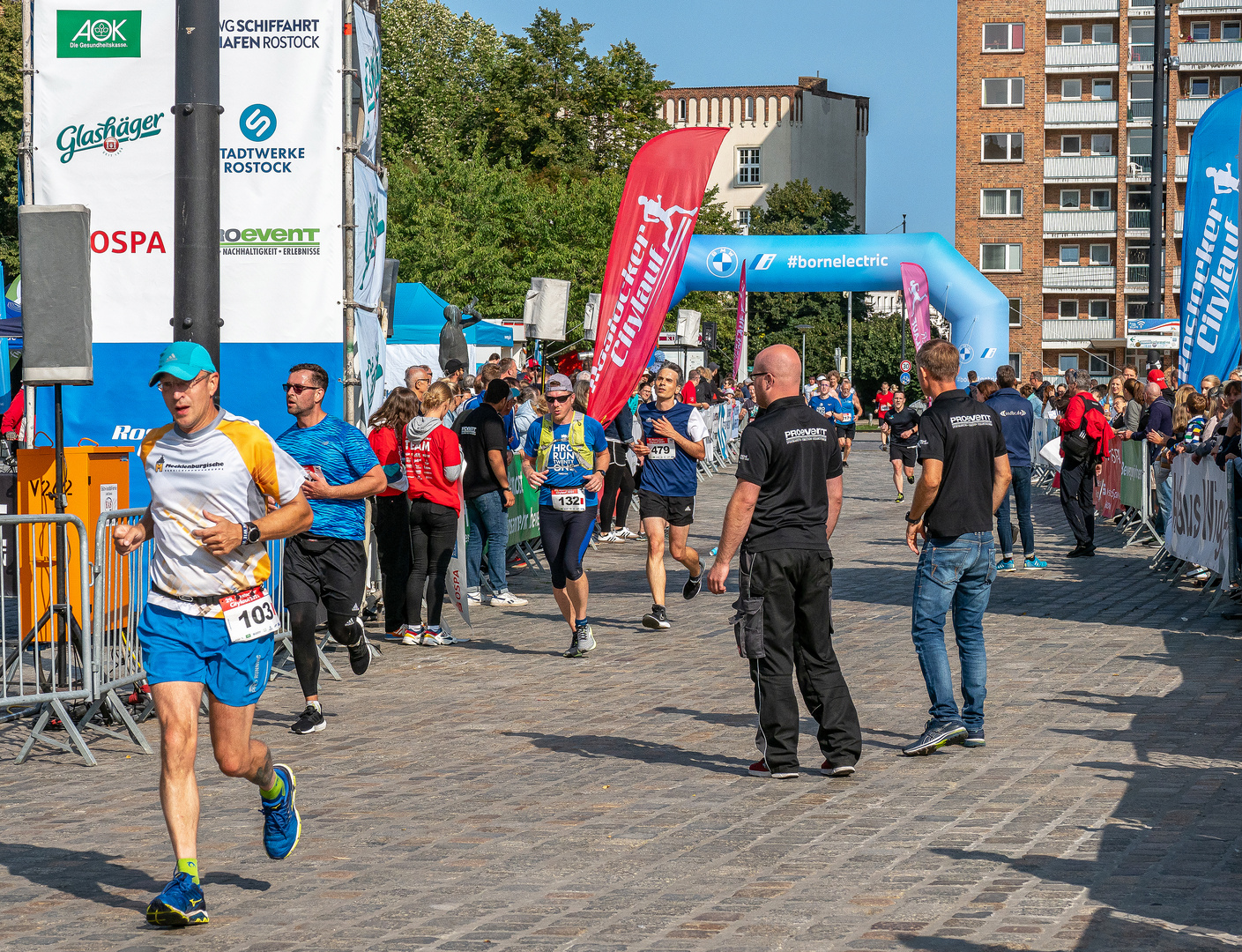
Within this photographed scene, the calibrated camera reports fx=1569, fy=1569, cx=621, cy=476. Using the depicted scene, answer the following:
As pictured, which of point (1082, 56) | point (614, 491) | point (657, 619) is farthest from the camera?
point (1082, 56)

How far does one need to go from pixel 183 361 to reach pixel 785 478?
10.1 ft

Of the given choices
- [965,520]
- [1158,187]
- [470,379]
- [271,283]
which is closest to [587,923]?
[965,520]

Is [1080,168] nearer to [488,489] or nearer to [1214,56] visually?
[1214,56]

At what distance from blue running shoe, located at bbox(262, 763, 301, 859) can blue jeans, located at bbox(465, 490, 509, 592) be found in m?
7.99

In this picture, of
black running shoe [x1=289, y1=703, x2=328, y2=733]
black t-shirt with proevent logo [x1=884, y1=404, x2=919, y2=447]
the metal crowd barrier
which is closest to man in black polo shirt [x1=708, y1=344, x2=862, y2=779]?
black running shoe [x1=289, y1=703, x2=328, y2=733]

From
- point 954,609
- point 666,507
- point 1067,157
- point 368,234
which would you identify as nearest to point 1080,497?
point 666,507

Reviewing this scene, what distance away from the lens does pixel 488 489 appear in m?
13.5

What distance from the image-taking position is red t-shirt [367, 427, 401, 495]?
11320 millimetres

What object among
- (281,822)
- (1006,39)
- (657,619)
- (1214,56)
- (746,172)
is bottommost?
(657,619)

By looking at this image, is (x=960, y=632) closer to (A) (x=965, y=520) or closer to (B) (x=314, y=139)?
(A) (x=965, y=520)

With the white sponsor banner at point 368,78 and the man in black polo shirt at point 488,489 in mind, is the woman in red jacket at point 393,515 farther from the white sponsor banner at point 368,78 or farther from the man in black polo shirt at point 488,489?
the white sponsor banner at point 368,78

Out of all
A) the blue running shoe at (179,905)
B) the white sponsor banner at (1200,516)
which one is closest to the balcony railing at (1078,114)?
the white sponsor banner at (1200,516)

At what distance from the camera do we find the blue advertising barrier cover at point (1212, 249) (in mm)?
15805

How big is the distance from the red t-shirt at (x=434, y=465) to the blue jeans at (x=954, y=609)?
4335mm
